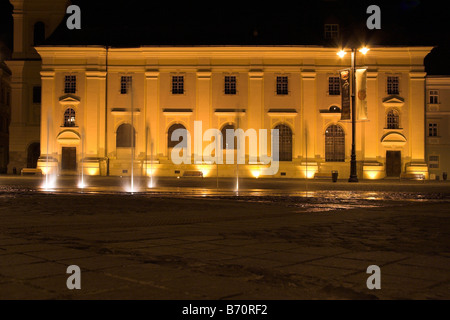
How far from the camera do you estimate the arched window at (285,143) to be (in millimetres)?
49781

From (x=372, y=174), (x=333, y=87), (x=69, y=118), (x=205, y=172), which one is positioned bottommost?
(x=372, y=174)

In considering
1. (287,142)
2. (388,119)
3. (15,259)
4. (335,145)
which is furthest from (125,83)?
(15,259)

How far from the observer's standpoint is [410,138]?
49.3 metres

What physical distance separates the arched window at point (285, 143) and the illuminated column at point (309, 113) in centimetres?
103

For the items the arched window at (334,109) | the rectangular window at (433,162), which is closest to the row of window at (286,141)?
the arched window at (334,109)

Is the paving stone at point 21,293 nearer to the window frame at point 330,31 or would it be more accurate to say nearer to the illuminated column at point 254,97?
the illuminated column at point 254,97

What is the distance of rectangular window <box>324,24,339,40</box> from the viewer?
169 feet

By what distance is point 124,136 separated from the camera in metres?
50.5

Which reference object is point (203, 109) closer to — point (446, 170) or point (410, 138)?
point (410, 138)

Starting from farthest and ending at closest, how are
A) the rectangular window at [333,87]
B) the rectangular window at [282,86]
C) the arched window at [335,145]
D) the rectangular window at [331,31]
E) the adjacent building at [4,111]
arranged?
the adjacent building at [4,111], the rectangular window at [331,31], the rectangular window at [282,86], the rectangular window at [333,87], the arched window at [335,145]

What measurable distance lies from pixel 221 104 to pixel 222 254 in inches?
1709

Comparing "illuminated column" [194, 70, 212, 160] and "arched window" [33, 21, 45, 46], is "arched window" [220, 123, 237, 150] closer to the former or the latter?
"illuminated column" [194, 70, 212, 160]

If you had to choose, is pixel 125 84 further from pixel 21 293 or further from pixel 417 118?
pixel 21 293

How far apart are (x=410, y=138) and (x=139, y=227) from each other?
43.3m
